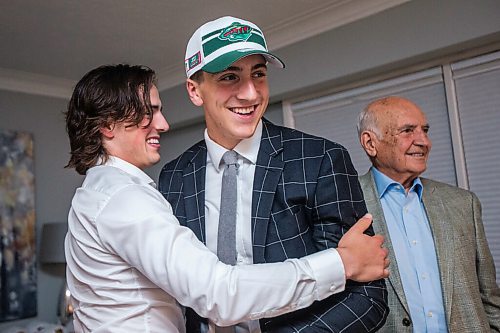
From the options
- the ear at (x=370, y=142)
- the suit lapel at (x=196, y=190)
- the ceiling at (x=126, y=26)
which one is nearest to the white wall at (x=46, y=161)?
the ceiling at (x=126, y=26)

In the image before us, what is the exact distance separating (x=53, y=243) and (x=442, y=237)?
3.11 m

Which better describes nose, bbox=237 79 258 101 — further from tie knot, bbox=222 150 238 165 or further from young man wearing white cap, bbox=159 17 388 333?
tie knot, bbox=222 150 238 165

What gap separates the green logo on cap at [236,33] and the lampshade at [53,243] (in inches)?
123

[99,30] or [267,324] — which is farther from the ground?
[99,30]

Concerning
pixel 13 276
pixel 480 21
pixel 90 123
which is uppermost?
pixel 480 21

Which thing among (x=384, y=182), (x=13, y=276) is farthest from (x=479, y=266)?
(x=13, y=276)

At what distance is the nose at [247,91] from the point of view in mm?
1079

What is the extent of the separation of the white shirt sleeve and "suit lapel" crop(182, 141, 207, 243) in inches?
8.8

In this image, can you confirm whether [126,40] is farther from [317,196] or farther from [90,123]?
[317,196]

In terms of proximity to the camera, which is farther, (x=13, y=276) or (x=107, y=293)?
(x=13, y=276)

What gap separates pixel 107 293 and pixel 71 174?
3.57 m

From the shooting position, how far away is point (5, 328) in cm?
364

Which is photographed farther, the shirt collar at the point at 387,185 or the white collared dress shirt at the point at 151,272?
the shirt collar at the point at 387,185

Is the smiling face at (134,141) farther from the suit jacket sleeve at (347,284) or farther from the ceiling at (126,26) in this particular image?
the ceiling at (126,26)
